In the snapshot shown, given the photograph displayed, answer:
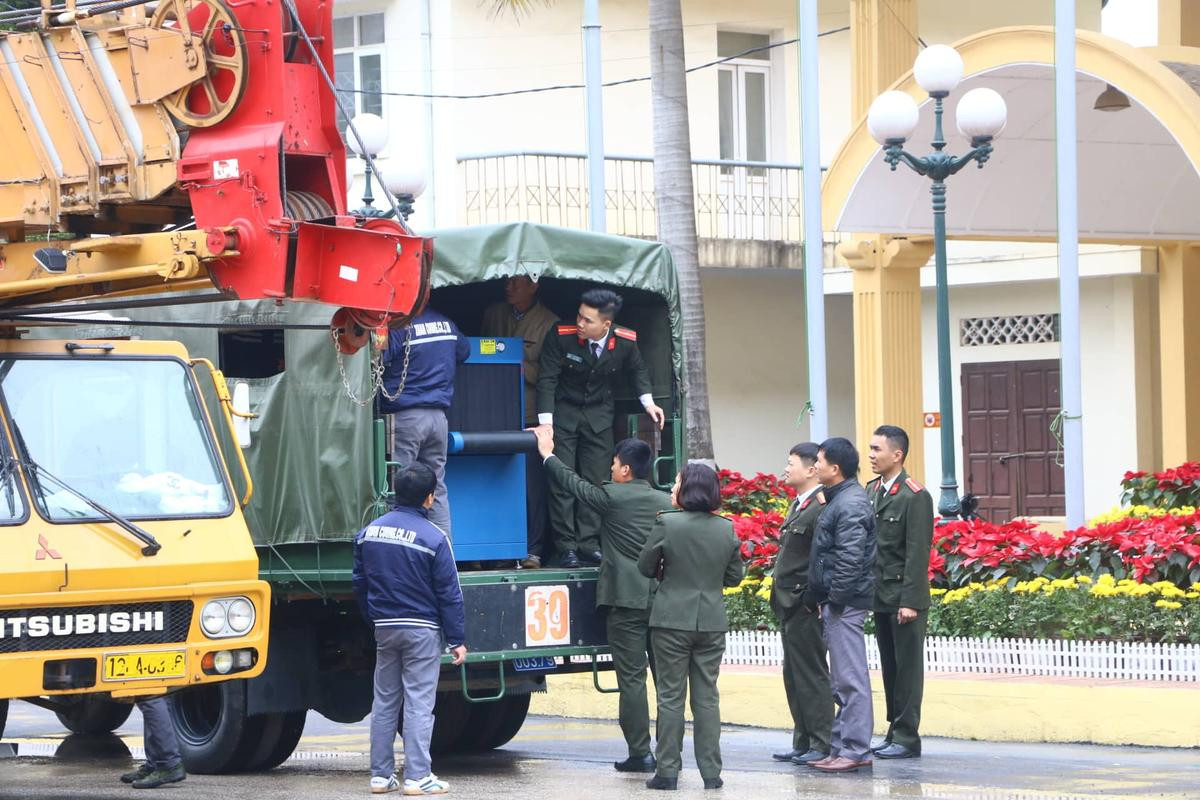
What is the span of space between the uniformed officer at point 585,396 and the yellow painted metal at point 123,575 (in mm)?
2194

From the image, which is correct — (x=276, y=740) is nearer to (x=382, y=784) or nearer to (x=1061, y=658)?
(x=382, y=784)

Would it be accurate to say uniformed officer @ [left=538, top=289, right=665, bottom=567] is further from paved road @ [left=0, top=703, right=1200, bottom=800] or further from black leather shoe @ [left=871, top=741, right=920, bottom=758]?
black leather shoe @ [left=871, top=741, right=920, bottom=758]

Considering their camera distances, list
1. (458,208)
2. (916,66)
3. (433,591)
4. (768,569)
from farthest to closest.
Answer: (458,208)
(916,66)
(768,569)
(433,591)

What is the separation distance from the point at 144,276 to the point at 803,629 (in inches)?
157

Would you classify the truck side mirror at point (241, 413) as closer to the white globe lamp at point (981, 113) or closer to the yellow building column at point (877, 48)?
the white globe lamp at point (981, 113)

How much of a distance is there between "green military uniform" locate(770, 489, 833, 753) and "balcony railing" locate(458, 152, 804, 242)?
1168 centimetres

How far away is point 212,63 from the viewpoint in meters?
8.74

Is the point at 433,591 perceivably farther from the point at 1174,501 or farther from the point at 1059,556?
the point at 1174,501

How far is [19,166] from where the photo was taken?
9141mm

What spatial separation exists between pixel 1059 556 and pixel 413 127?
13.6 meters

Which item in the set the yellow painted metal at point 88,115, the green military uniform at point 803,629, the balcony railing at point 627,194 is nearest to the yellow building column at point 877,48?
the balcony railing at point 627,194

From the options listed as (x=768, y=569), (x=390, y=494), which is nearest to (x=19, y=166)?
(x=390, y=494)

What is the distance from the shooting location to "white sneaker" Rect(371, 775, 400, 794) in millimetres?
9602

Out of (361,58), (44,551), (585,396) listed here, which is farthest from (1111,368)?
(44,551)
